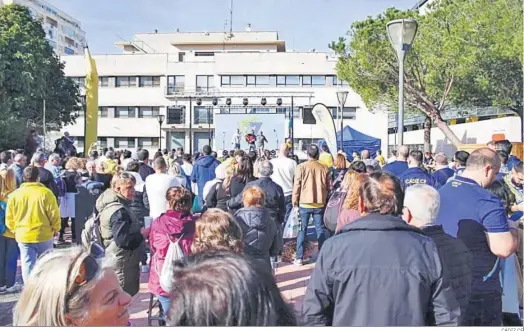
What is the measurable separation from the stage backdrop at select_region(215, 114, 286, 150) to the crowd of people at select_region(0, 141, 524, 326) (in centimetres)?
2582

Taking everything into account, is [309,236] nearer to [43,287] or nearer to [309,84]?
[43,287]

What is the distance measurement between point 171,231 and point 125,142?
41749mm

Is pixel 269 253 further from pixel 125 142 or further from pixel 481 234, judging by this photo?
pixel 125 142

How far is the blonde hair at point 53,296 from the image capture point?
1.59m

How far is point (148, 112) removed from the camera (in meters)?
43.8

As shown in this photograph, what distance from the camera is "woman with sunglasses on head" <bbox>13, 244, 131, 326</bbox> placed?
62.7 inches

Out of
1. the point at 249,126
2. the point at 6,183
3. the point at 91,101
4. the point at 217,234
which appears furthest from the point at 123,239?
the point at 249,126

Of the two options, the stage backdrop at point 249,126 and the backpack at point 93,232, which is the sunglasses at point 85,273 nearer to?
the backpack at point 93,232

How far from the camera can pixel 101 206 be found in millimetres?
4270

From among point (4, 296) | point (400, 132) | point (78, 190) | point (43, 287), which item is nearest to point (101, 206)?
point (4, 296)

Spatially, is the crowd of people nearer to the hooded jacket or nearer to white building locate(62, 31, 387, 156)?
the hooded jacket

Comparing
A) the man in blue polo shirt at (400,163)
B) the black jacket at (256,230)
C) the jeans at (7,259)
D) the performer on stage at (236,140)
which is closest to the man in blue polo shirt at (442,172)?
the man in blue polo shirt at (400,163)

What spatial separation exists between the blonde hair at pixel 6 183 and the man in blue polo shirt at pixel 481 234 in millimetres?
4657

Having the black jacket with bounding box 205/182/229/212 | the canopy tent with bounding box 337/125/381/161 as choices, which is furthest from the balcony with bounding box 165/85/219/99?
the black jacket with bounding box 205/182/229/212
